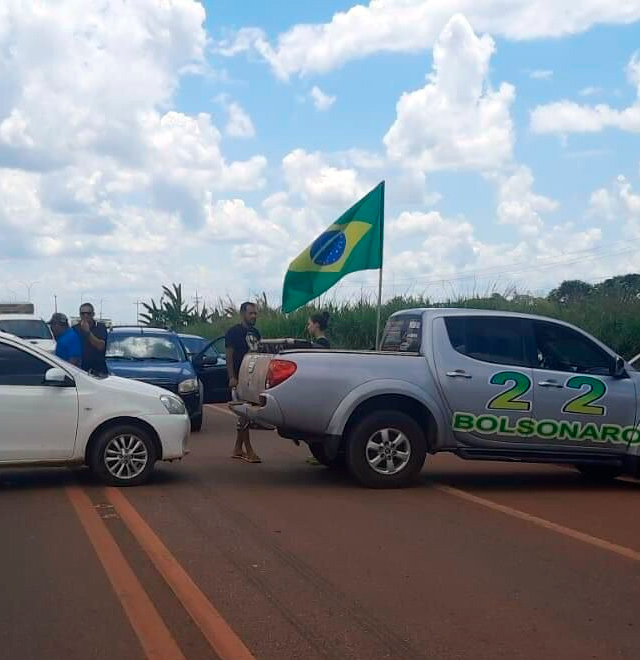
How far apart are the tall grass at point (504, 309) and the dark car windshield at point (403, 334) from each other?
9.19 metres

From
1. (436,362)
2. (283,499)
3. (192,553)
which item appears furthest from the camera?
(436,362)

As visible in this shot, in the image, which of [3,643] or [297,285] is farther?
[297,285]

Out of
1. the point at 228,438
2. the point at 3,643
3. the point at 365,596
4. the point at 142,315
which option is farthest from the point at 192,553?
the point at 142,315

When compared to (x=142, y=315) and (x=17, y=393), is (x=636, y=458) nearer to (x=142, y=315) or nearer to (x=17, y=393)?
(x=17, y=393)

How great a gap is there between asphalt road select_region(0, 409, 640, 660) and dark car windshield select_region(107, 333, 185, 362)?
Answer: 5.31 m

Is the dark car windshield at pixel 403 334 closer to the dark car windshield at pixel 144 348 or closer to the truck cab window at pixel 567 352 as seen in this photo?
the truck cab window at pixel 567 352

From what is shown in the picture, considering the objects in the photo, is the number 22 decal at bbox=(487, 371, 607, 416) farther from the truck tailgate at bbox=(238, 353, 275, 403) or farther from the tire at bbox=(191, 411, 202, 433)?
the tire at bbox=(191, 411, 202, 433)

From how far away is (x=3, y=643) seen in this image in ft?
18.4

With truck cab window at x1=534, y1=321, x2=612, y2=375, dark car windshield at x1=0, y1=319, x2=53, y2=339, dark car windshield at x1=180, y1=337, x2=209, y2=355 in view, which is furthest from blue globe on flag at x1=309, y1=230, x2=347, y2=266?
dark car windshield at x1=0, y1=319, x2=53, y2=339

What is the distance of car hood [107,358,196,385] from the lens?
621 inches

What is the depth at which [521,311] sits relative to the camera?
23.2 metres

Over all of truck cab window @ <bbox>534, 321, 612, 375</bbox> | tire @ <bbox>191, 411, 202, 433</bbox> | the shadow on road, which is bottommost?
the shadow on road

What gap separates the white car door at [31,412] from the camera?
10391 mm

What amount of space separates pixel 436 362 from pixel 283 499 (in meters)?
2.18
